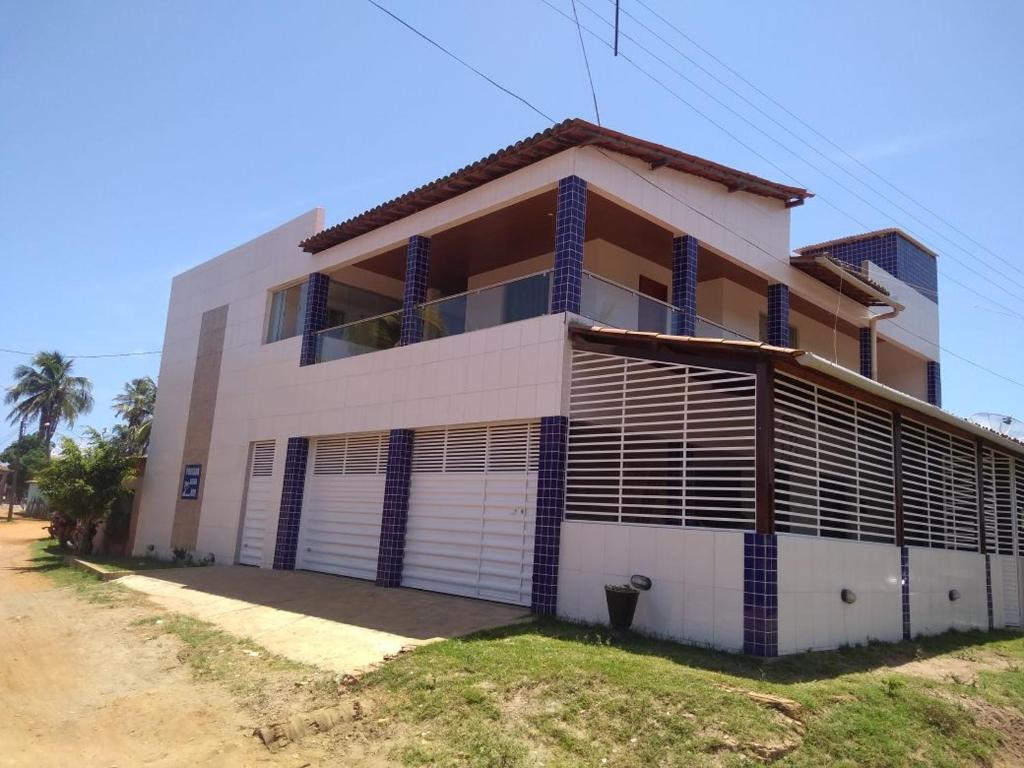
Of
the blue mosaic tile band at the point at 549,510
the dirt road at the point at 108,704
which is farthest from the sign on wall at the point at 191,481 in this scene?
the blue mosaic tile band at the point at 549,510

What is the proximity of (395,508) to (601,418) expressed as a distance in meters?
4.44

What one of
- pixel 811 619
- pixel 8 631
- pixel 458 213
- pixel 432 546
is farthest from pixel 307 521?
pixel 811 619

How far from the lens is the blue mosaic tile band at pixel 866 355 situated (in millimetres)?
17000

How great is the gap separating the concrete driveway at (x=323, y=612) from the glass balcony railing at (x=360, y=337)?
4.40 metres

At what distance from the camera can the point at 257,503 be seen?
16.8 m

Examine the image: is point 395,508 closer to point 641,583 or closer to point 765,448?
point 641,583

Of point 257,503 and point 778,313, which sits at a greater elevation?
point 778,313

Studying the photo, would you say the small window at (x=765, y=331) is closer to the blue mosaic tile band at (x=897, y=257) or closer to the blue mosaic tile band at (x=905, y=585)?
the blue mosaic tile band at (x=897, y=257)

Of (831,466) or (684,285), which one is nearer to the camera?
(831,466)

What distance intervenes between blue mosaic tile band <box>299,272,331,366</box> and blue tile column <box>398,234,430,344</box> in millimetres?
3249

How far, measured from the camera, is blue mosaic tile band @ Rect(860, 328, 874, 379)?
17000 mm

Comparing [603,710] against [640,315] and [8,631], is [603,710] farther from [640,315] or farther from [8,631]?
[8,631]

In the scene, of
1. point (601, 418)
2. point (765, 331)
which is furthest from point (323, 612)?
point (765, 331)

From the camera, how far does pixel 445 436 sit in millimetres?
12703
